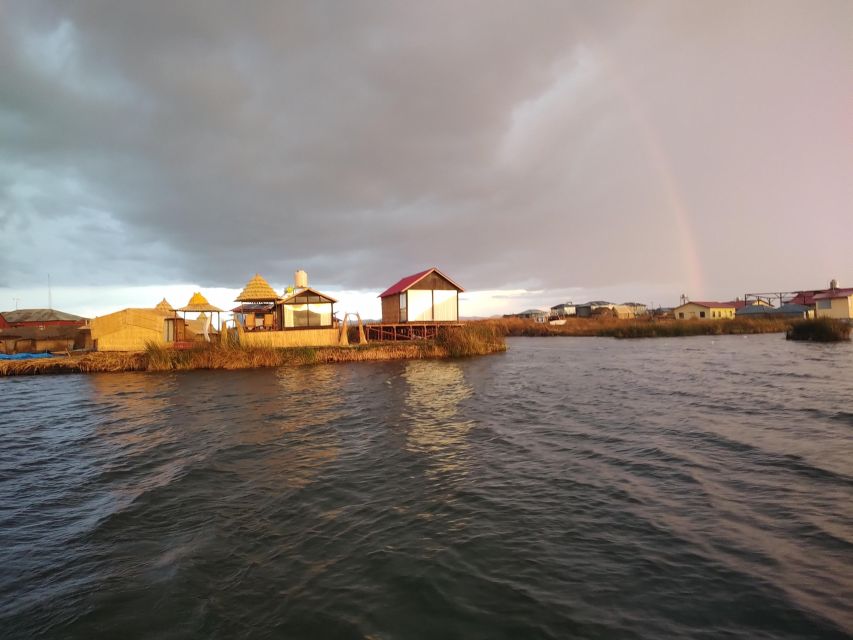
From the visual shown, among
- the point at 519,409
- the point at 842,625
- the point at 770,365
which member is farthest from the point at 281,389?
the point at 770,365

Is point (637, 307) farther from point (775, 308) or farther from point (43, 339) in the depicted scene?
point (43, 339)

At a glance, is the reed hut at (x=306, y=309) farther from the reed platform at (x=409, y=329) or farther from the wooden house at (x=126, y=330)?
the wooden house at (x=126, y=330)

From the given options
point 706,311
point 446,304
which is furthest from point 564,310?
point 446,304

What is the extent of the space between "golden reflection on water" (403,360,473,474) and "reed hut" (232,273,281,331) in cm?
1787

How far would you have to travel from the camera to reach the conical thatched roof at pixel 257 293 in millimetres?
37500

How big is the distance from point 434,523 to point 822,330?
5218cm

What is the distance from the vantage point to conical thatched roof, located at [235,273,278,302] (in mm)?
37500

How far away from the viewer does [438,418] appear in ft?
47.8

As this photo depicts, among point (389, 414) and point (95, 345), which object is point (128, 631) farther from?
point (95, 345)

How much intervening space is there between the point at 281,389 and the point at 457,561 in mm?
16934

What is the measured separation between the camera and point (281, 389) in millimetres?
20875

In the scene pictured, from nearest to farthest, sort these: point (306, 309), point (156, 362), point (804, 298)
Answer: point (156, 362), point (306, 309), point (804, 298)

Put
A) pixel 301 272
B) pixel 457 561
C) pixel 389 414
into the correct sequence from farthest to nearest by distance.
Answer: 1. pixel 301 272
2. pixel 389 414
3. pixel 457 561

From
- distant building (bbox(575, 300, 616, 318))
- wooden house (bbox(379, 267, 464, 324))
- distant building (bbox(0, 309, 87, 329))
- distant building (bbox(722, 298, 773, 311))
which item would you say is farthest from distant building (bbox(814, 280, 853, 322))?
distant building (bbox(0, 309, 87, 329))
